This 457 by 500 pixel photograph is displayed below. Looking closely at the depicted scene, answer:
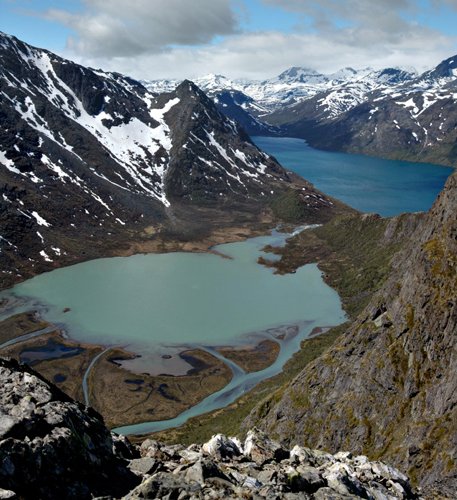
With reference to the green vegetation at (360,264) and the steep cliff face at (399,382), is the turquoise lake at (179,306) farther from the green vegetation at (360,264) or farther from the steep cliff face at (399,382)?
the steep cliff face at (399,382)

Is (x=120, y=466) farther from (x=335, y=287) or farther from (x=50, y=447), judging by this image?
(x=335, y=287)

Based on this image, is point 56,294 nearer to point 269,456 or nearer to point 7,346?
point 7,346

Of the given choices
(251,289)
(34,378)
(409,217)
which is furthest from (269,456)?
(409,217)

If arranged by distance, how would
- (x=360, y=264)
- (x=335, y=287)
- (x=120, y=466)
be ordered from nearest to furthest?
(x=120, y=466) < (x=335, y=287) < (x=360, y=264)

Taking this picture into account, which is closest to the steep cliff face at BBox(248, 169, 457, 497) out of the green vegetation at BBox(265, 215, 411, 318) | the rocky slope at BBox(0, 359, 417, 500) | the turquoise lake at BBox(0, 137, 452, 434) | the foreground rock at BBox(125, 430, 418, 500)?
the foreground rock at BBox(125, 430, 418, 500)

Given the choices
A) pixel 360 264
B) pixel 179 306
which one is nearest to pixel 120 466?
pixel 179 306

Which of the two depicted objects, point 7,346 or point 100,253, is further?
point 100,253
